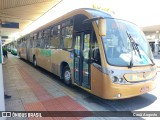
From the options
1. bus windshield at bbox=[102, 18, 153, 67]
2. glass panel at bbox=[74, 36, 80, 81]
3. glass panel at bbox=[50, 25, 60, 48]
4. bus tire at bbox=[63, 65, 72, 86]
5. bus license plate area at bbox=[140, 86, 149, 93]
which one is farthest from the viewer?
glass panel at bbox=[50, 25, 60, 48]

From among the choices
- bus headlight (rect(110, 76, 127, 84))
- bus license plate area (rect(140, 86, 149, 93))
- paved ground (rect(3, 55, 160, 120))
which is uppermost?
bus headlight (rect(110, 76, 127, 84))

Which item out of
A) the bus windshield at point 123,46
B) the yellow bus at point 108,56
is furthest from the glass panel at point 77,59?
the bus windshield at point 123,46

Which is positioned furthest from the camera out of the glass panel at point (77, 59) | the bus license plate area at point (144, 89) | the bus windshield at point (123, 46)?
the glass panel at point (77, 59)

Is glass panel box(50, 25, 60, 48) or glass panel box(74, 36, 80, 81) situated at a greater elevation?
glass panel box(50, 25, 60, 48)

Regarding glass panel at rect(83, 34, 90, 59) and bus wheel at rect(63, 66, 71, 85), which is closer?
glass panel at rect(83, 34, 90, 59)

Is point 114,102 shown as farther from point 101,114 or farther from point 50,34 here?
point 50,34

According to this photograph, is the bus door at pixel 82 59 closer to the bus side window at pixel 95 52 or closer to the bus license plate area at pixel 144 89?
the bus side window at pixel 95 52

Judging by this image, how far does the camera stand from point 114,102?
209 inches

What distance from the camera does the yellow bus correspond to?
4.46 m

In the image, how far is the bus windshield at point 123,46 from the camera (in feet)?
15.3

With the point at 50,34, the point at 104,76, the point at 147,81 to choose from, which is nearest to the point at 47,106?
the point at 104,76

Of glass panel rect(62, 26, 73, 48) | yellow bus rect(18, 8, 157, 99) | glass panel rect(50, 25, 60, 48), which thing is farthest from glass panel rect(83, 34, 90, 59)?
glass panel rect(50, 25, 60, 48)

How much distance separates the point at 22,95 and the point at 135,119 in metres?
3.86

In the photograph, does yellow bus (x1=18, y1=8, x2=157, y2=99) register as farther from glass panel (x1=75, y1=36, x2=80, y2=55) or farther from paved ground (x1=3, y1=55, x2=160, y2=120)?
paved ground (x1=3, y1=55, x2=160, y2=120)
